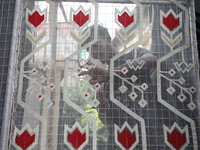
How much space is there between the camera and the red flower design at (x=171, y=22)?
1.67 m

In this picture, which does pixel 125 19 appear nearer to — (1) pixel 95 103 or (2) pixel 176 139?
(1) pixel 95 103

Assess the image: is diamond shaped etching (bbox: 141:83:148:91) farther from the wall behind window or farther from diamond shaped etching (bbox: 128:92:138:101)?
the wall behind window

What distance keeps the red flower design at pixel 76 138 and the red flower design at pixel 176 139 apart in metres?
0.40

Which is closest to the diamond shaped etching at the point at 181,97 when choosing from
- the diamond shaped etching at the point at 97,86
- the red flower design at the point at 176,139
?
the red flower design at the point at 176,139

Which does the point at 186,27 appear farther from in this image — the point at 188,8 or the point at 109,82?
the point at 109,82

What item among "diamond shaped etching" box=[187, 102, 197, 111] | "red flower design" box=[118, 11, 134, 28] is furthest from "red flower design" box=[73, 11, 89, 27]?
"diamond shaped etching" box=[187, 102, 197, 111]

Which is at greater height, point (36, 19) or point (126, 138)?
point (36, 19)

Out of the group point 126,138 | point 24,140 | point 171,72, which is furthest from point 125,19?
point 24,140

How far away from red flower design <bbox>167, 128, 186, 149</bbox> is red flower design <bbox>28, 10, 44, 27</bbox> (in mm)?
855

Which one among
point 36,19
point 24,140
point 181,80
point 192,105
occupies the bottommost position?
point 24,140

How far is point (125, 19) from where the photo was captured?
5.50 feet

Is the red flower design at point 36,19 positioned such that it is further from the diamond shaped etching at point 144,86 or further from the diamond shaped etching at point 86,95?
the diamond shaped etching at point 144,86

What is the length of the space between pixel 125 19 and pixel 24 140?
778 mm

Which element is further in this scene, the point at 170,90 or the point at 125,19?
the point at 125,19
